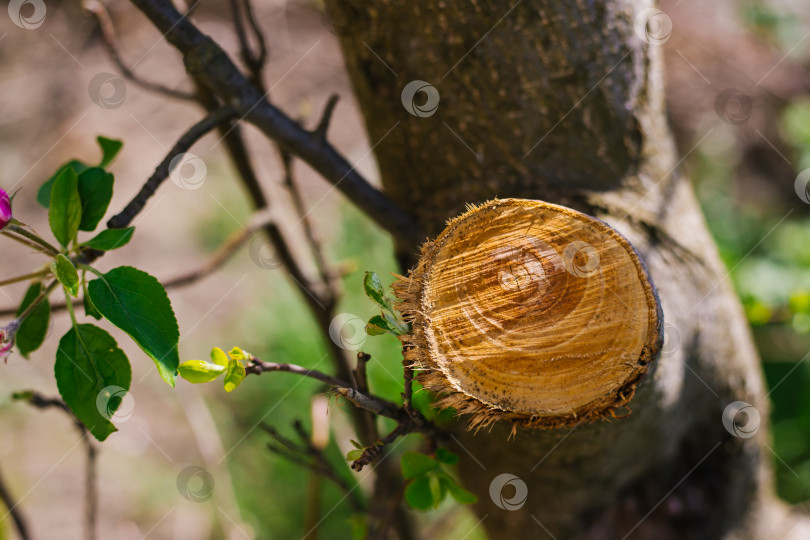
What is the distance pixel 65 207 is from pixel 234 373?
0.97ft

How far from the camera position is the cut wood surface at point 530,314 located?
633 mm

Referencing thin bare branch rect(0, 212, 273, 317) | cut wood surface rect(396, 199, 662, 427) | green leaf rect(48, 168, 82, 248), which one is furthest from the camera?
thin bare branch rect(0, 212, 273, 317)

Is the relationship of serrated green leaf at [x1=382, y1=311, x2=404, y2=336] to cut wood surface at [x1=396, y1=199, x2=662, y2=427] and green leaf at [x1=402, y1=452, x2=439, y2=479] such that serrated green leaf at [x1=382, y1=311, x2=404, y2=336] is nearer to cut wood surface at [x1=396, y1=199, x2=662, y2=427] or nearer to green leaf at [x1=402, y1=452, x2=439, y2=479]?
cut wood surface at [x1=396, y1=199, x2=662, y2=427]

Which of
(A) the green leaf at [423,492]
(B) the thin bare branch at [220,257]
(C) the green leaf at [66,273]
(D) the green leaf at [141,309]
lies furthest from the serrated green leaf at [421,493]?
(B) the thin bare branch at [220,257]

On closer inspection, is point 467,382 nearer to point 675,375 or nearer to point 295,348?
point 675,375

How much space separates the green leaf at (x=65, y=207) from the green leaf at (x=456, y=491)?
0.55 m

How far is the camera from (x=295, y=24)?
13.9 ft

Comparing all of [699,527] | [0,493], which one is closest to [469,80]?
[699,527]

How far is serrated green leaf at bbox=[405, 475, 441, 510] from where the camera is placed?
78 cm

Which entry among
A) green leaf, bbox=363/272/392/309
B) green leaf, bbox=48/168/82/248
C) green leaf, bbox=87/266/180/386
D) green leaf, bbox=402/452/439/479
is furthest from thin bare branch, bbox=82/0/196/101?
green leaf, bbox=402/452/439/479

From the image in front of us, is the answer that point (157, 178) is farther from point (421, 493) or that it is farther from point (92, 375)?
point (421, 493)

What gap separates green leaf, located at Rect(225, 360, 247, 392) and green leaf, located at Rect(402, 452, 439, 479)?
0.75ft

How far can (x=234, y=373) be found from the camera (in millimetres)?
690

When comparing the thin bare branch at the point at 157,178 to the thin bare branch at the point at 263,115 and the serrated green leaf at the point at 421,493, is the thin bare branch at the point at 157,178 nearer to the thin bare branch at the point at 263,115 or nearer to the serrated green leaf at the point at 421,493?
the thin bare branch at the point at 263,115
